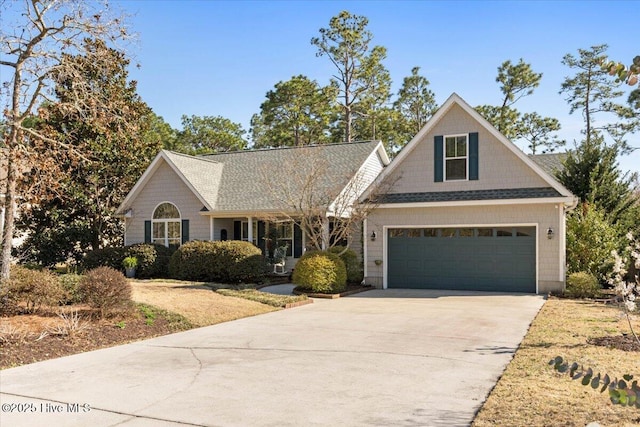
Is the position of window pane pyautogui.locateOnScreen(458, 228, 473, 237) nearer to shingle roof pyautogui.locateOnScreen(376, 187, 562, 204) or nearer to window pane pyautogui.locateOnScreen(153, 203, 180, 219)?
shingle roof pyautogui.locateOnScreen(376, 187, 562, 204)

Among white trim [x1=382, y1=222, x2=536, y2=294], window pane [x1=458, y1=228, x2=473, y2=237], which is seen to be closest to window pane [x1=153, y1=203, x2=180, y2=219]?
white trim [x1=382, y1=222, x2=536, y2=294]

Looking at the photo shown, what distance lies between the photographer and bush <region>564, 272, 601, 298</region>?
51.9ft

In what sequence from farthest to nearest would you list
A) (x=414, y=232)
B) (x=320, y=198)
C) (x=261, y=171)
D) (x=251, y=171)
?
1. (x=251, y=171)
2. (x=261, y=171)
3. (x=320, y=198)
4. (x=414, y=232)

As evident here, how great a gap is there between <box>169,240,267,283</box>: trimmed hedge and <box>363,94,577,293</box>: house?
13.6 feet

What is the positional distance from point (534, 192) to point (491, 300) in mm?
3966

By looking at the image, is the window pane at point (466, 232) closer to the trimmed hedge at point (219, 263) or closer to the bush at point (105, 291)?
the trimmed hedge at point (219, 263)

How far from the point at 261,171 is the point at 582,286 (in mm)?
13376

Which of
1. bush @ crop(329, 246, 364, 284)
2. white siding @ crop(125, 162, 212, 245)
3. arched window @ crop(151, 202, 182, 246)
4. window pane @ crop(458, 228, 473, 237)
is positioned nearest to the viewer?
window pane @ crop(458, 228, 473, 237)

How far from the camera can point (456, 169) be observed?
1822 centimetres

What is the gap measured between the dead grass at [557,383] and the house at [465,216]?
5.84 m

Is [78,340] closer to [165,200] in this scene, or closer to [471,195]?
[471,195]

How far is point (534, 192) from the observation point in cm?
1675

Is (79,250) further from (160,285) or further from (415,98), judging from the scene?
(415,98)

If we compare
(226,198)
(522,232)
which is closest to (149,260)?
(226,198)
